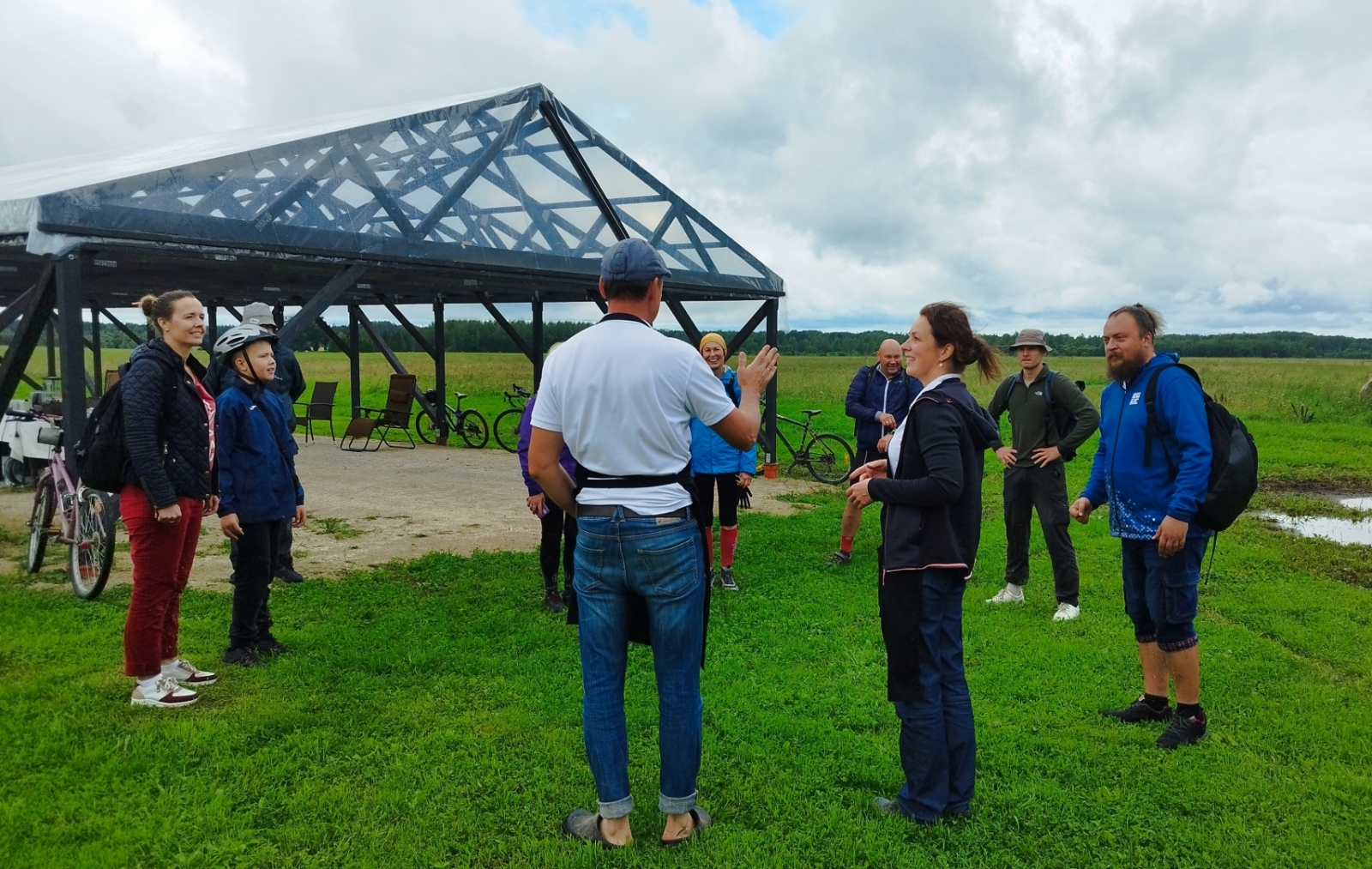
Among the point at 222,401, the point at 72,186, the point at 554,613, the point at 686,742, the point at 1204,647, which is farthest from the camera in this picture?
the point at 72,186

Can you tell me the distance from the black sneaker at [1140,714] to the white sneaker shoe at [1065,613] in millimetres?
1526

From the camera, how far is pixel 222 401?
14.4ft

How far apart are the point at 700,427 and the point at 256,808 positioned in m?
3.43

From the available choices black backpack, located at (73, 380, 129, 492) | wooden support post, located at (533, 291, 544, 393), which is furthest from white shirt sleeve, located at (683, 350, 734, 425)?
wooden support post, located at (533, 291, 544, 393)

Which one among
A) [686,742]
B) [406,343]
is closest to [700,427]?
[686,742]

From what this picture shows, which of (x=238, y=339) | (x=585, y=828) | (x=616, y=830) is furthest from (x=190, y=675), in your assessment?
(x=616, y=830)

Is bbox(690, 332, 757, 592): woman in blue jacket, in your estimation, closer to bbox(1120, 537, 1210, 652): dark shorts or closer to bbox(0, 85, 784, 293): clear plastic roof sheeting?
bbox(1120, 537, 1210, 652): dark shorts

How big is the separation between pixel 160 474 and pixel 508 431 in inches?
497

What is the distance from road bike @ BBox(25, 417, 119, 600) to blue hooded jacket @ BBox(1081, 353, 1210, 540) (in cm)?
548

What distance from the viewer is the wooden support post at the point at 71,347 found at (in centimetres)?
605

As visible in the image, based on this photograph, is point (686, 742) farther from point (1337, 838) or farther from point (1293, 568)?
point (1293, 568)

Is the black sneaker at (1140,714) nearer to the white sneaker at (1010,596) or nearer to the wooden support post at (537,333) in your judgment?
the white sneaker at (1010,596)

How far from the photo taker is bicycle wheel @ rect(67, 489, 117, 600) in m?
5.36

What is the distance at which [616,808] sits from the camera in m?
2.79
